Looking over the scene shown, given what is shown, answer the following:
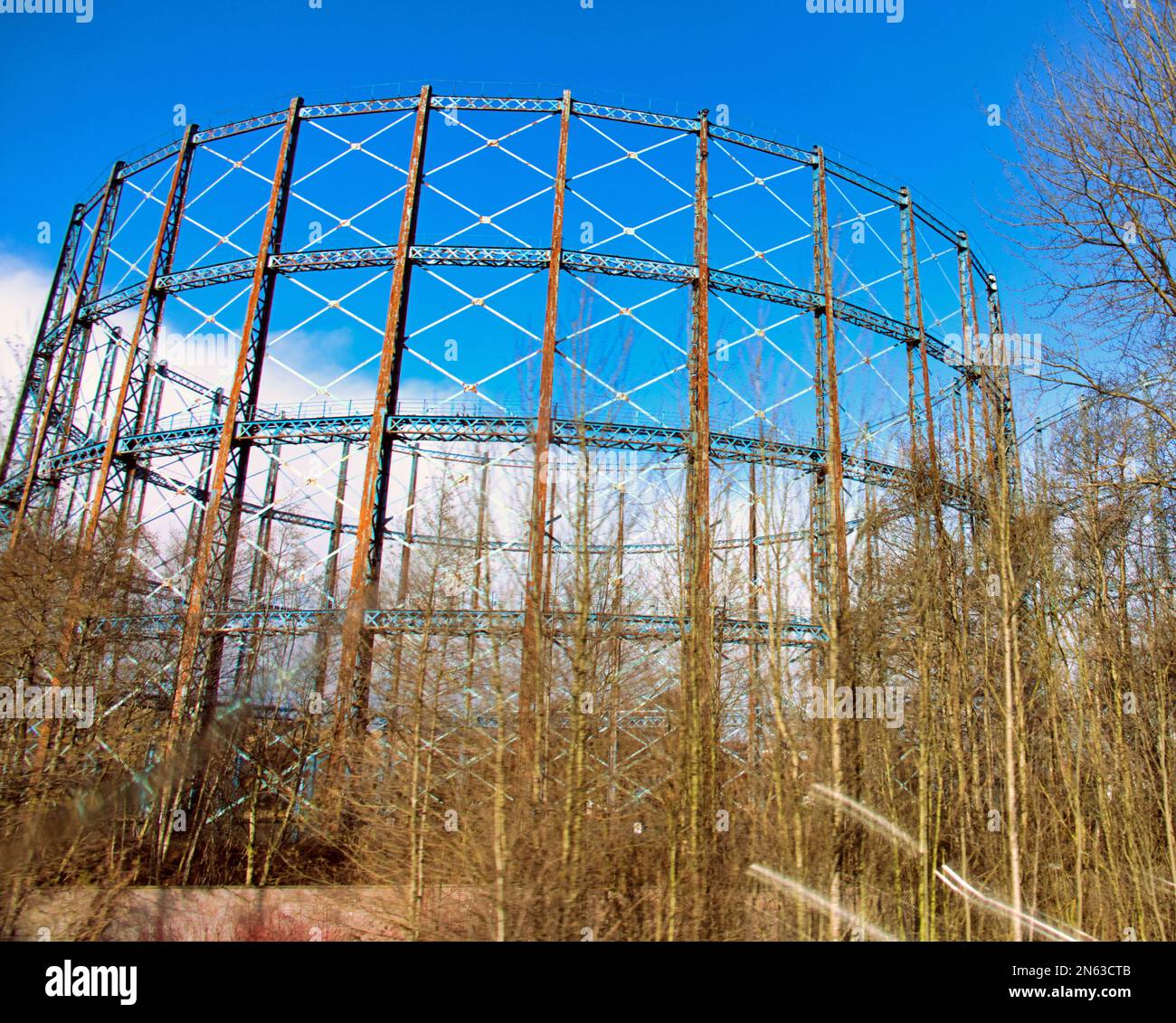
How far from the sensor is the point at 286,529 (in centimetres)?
2298

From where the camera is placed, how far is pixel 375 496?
11.0 m

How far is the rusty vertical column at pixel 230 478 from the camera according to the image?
11.1 metres

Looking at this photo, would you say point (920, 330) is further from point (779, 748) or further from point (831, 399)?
point (779, 748)

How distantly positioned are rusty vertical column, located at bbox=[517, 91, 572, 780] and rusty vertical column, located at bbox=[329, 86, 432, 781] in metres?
2.26

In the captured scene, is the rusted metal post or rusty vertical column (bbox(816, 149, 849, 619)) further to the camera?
rusty vertical column (bbox(816, 149, 849, 619))

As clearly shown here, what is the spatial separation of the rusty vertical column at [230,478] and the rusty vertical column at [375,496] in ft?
7.65

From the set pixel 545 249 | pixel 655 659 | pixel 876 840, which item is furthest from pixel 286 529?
pixel 876 840

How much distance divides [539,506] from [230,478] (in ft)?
19.6

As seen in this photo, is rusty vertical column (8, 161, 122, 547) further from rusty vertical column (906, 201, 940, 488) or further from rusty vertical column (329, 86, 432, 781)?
→ rusty vertical column (906, 201, 940, 488)

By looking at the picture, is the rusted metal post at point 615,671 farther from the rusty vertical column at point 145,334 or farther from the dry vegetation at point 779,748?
the rusty vertical column at point 145,334

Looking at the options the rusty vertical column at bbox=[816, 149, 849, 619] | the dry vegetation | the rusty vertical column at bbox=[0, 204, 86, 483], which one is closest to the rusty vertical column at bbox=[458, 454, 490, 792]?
the dry vegetation

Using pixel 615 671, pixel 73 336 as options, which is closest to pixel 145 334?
pixel 73 336

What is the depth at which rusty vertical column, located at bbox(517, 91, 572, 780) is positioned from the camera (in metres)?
7.05
